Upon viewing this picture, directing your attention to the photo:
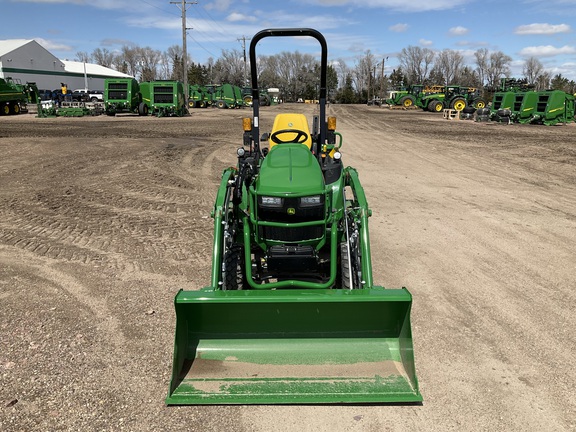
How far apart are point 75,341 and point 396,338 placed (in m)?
2.45

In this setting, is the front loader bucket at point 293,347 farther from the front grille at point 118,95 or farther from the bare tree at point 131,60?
the bare tree at point 131,60

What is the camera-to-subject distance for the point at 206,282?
191 inches

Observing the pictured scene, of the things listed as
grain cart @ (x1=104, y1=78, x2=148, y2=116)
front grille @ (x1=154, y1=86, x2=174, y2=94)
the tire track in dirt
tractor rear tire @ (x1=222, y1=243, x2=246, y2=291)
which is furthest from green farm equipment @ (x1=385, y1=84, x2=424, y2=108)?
tractor rear tire @ (x1=222, y1=243, x2=246, y2=291)

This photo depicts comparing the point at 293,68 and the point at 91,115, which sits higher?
the point at 293,68

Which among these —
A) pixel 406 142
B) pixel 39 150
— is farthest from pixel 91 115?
pixel 406 142

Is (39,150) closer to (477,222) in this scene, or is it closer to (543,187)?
(477,222)

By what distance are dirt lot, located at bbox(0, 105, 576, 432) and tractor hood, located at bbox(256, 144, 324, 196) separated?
144 cm

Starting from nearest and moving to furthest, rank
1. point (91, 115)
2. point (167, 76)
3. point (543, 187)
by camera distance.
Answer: point (543, 187)
point (91, 115)
point (167, 76)

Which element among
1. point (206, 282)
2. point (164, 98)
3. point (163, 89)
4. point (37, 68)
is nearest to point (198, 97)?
point (163, 89)

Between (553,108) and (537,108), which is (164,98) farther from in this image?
(553,108)

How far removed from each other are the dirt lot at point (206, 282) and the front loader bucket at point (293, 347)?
0.55 feet

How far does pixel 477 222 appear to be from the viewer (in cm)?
706

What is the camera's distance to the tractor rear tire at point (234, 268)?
3.87 meters

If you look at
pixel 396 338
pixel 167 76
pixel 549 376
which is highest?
pixel 167 76
